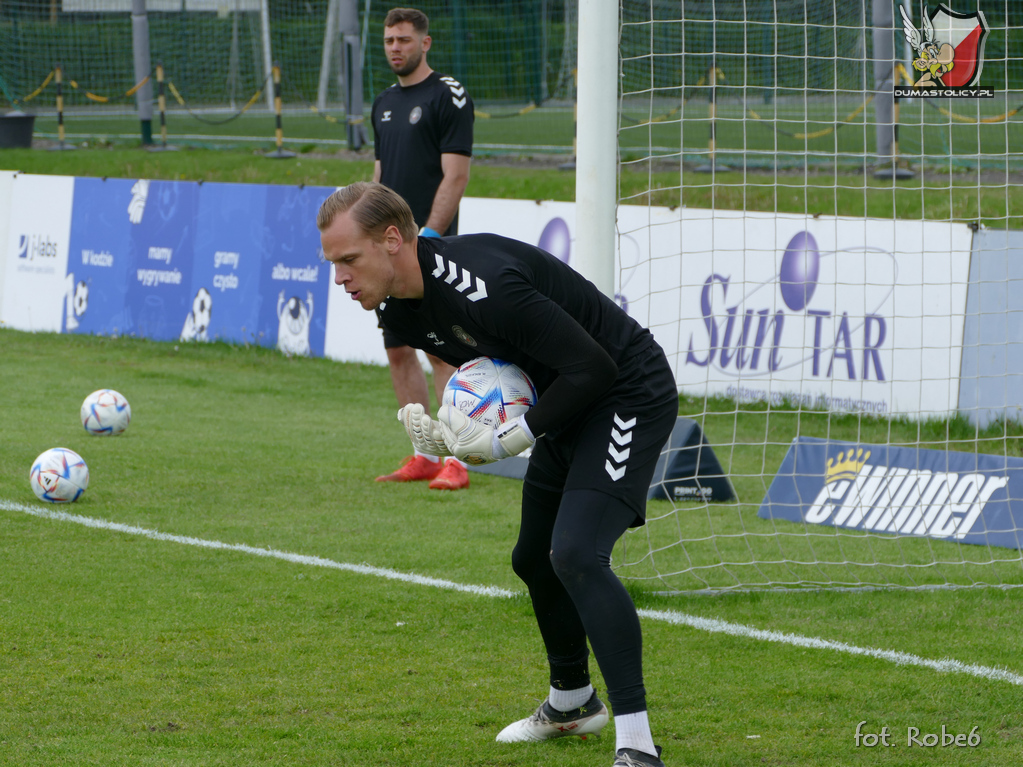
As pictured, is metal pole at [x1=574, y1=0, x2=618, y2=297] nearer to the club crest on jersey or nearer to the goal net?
the goal net

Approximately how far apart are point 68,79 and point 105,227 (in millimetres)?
15189

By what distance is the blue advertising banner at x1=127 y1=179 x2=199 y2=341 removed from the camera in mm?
13391

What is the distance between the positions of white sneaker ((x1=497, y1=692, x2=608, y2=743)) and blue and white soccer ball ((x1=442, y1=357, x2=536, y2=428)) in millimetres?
1022

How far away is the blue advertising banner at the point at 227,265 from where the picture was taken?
12852 millimetres

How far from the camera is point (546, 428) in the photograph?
3441 mm

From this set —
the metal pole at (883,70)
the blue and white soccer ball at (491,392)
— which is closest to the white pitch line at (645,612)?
the blue and white soccer ball at (491,392)

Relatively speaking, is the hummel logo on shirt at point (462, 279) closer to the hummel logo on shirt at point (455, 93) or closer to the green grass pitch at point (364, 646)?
the green grass pitch at point (364, 646)

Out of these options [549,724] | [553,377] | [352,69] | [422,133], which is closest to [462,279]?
[553,377]

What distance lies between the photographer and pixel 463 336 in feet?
11.7

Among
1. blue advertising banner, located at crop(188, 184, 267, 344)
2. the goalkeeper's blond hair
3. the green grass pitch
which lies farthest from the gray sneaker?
blue advertising banner, located at crop(188, 184, 267, 344)

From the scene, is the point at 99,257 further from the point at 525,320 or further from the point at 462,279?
the point at 525,320

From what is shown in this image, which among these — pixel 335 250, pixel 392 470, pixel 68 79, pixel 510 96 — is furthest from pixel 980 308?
pixel 68 79

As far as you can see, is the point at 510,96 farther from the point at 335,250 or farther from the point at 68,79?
the point at 335,250

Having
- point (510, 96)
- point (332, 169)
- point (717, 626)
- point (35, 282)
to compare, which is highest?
point (510, 96)
